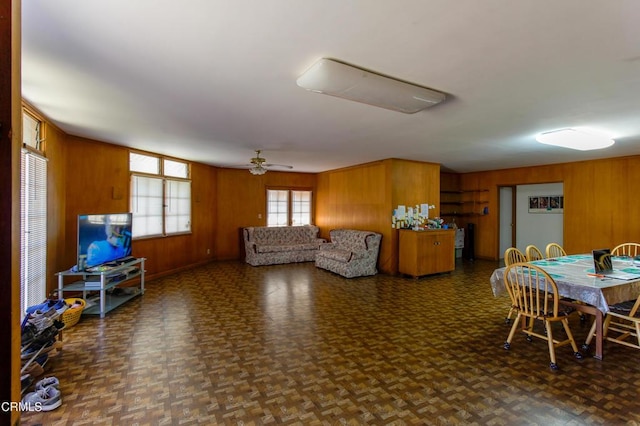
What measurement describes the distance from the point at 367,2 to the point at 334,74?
672 mm

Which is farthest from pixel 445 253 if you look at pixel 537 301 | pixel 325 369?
pixel 325 369

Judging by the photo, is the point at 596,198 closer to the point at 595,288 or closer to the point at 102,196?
the point at 595,288

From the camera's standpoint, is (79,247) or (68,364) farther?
(79,247)

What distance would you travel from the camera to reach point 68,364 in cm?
275

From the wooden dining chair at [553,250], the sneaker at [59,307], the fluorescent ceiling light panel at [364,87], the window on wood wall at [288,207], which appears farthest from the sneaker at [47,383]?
the window on wood wall at [288,207]

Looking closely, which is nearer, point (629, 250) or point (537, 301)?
point (537, 301)

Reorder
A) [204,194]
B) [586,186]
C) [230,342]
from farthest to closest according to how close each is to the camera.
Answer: [204,194]
[586,186]
[230,342]

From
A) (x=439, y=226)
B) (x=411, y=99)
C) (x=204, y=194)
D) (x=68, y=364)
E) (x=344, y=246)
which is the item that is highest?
(x=411, y=99)

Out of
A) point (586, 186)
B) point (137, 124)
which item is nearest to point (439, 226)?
point (586, 186)

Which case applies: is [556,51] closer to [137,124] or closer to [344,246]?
[137,124]

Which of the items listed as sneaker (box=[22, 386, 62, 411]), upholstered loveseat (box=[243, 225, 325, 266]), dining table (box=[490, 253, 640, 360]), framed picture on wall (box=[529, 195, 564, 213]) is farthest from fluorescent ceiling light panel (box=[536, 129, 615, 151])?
sneaker (box=[22, 386, 62, 411])

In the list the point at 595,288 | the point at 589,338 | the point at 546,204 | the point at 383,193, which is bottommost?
the point at 589,338

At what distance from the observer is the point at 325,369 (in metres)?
2.67

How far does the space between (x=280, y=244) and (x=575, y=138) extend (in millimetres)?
6241
